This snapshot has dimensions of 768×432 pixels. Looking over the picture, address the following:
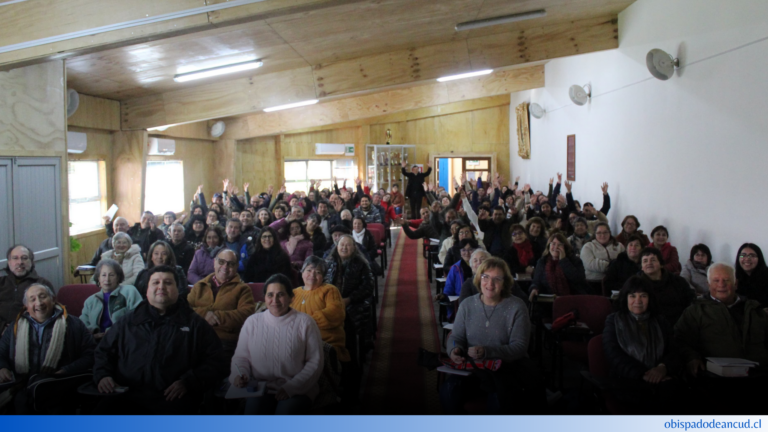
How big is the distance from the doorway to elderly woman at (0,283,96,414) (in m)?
14.1

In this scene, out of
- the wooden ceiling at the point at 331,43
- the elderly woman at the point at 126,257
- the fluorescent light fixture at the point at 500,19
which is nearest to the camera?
the elderly woman at the point at 126,257

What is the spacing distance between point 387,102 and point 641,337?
10926mm

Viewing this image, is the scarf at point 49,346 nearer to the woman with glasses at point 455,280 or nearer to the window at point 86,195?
the woman with glasses at point 455,280

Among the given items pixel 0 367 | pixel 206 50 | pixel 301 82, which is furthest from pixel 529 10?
pixel 0 367

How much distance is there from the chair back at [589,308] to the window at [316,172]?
1290 cm

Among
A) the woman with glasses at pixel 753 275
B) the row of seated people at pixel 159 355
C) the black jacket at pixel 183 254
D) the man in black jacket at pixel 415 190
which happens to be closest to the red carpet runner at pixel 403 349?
the row of seated people at pixel 159 355

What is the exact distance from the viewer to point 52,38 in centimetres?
443

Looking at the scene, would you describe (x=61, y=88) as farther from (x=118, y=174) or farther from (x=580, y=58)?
(x=580, y=58)

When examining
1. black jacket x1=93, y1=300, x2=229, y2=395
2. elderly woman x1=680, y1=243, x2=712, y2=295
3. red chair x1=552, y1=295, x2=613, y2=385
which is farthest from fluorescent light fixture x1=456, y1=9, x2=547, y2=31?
black jacket x1=93, y1=300, x2=229, y2=395

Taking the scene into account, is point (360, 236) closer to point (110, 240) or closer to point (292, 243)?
point (292, 243)

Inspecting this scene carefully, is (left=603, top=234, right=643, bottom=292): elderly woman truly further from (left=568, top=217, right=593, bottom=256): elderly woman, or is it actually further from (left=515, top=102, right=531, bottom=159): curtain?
(left=515, top=102, right=531, bottom=159): curtain

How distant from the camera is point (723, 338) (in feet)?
11.4

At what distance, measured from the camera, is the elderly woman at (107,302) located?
13.4ft

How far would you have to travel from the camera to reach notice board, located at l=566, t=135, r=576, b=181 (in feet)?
34.9
